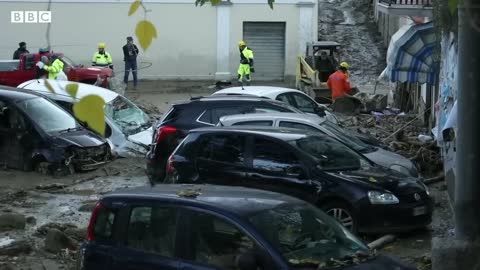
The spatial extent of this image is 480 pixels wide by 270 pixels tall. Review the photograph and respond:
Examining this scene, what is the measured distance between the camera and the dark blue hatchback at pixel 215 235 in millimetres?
5926

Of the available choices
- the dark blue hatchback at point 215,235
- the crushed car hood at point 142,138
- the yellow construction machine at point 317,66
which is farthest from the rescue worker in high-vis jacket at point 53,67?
the dark blue hatchback at point 215,235

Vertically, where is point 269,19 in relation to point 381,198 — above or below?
above

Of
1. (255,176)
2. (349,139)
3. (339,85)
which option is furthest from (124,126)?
(339,85)

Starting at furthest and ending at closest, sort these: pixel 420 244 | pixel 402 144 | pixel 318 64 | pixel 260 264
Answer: pixel 318 64, pixel 402 144, pixel 420 244, pixel 260 264

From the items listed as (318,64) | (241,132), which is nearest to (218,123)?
(241,132)

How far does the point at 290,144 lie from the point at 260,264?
4.91m

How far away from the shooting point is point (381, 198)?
10180mm

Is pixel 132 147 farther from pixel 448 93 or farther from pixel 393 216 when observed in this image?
pixel 393 216

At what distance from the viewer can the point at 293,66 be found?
3575 cm

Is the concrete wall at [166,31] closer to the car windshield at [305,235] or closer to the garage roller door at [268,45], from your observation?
the garage roller door at [268,45]

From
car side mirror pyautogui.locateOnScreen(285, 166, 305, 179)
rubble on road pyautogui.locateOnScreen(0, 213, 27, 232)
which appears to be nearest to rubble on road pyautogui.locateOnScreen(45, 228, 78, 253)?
rubble on road pyautogui.locateOnScreen(0, 213, 27, 232)

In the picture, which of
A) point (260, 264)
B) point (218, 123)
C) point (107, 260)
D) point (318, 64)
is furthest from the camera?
point (318, 64)

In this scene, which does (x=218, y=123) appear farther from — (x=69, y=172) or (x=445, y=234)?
(x=445, y=234)

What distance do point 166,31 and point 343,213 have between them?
85.1ft
